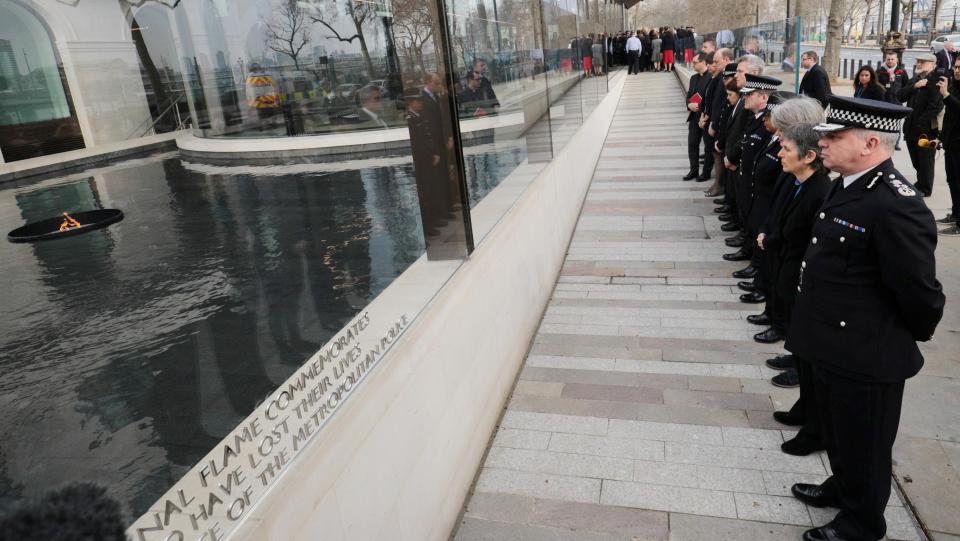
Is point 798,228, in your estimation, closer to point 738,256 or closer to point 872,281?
point 872,281

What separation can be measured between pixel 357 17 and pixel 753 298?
386 cm

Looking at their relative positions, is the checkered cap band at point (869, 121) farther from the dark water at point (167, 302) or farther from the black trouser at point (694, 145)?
the black trouser at point (694, 145)

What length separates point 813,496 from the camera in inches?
113

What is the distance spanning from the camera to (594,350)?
4648 millimetres

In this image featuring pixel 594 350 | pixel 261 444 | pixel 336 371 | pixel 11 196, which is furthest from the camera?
pixel 594 350

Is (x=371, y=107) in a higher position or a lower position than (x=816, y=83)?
higher

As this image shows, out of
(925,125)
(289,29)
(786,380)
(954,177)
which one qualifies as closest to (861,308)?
(786,380)

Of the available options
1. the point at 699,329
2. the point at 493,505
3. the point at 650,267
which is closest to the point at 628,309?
the point at 699,329

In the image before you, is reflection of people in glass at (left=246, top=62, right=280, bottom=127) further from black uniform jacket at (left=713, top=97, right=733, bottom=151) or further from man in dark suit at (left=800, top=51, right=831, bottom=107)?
man in dark suit at (left=800, top=51, right=831, bottom=107)

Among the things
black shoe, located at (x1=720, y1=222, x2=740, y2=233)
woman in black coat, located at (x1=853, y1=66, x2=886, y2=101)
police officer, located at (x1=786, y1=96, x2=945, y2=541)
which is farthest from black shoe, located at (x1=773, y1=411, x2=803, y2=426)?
woman in black coat, located at (x1=853, y1=66, x2=886, y2=101)

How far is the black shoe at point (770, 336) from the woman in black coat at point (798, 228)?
524 mm

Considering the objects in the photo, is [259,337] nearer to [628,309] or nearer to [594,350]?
[594,350]

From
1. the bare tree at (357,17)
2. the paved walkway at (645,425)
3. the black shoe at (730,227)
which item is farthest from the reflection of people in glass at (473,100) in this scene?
the black shoe at (730,227)

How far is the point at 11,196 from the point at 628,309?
4.28 metres
